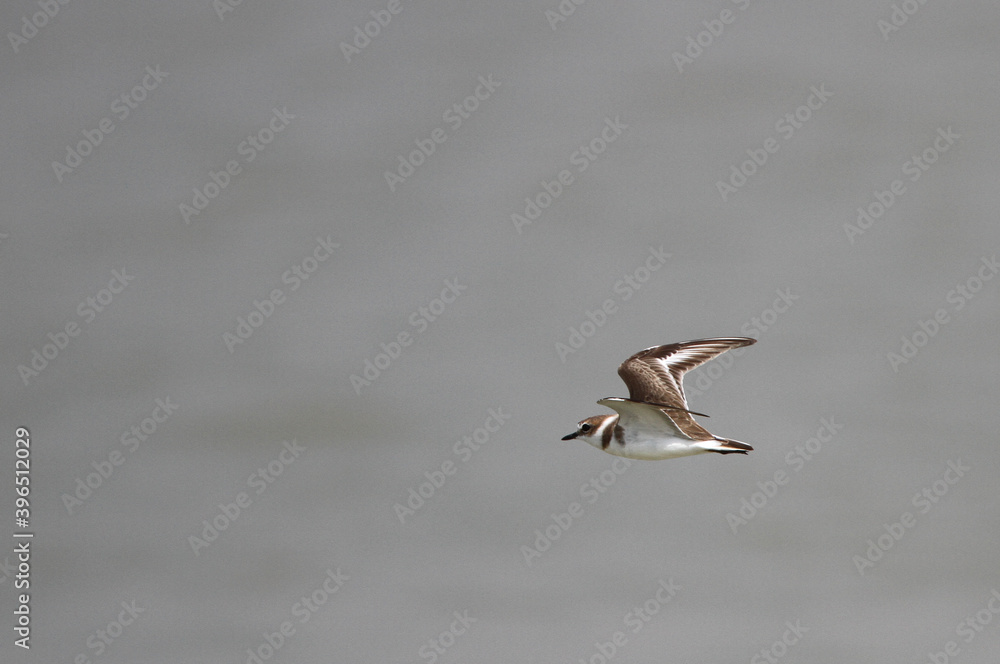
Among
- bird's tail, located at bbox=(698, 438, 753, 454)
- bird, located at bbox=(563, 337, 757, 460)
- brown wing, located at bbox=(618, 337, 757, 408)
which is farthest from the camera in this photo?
brown wing, located at bbox=(618, 337, 757, 408)

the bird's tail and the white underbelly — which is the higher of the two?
the bird's tail

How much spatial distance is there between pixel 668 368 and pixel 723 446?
1.22m

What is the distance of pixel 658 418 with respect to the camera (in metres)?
5.98

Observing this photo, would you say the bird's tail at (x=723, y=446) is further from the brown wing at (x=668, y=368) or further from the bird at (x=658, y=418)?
the brown wing at (x=668, y=368)

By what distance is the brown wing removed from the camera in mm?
6414

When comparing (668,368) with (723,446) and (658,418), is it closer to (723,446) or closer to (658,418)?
(658,418)

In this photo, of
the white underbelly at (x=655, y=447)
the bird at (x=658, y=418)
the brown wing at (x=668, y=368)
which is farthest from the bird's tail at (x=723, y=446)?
the brown wing at (x=668, y=368)

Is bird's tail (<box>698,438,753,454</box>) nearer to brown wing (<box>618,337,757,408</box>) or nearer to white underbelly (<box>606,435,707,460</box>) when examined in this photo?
white underbelly (<box>606,435,707,460</box>)

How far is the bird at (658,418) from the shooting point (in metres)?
5.93

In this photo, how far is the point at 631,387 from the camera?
648 cm

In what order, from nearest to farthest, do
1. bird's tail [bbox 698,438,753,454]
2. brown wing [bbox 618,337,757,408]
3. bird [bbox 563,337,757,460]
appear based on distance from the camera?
bird's tail [bbox 698,438,753,454]
bird [bbox 563,337,757,460]
brown wing [bbox 618,337,757,408]

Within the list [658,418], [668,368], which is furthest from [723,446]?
[668,368]

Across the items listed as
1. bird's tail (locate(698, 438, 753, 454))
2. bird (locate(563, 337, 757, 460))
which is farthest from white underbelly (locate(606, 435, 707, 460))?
bird's tail (locate(698, 438, 753, 454))

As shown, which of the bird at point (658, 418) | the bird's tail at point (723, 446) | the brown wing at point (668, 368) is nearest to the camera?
the bird's tail at point (723, 446)
